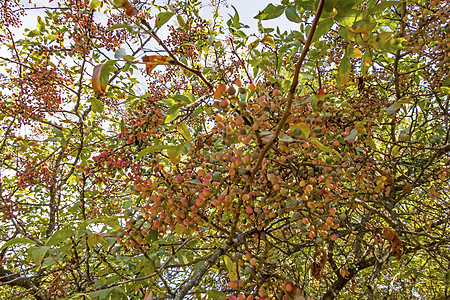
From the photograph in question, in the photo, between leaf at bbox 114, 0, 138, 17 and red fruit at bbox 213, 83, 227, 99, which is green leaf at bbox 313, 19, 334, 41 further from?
leaf at bbox 114, 0, 138, 17

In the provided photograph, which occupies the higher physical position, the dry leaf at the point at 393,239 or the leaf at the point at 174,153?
the leaf at the point at 174,153

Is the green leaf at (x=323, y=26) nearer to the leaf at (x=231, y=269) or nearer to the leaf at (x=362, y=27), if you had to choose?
the leaf at (x=362, y=27)

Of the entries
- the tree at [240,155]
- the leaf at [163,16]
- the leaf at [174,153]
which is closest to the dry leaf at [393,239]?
the tree at [240,155]

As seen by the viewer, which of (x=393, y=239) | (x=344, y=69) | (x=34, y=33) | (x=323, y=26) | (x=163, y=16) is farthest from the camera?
(x=34, y=33)

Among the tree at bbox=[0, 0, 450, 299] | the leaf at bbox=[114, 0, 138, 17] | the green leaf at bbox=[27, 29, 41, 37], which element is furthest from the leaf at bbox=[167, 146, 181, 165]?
the green leaf at bbox=[27, 29, 41, 37]

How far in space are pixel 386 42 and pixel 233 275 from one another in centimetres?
111

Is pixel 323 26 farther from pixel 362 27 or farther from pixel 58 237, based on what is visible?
pixel 58 237

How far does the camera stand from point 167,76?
3164 mm

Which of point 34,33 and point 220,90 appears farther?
point 34,33

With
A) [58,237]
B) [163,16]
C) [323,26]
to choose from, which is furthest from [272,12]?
[58,237]

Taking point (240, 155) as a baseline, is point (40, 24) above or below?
above

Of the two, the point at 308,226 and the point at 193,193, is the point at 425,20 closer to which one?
the point at 308,226

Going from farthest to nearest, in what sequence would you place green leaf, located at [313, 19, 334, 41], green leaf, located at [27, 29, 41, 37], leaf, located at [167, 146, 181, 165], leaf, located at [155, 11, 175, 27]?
1. green leaf, located at [27, 29, 41, 37]
2. leaf, located at [167, 146, 181, 165]
3. leaf, located at [155, 11, 175, 27]
4. green leaf, located at [313, 19, 334, 41]

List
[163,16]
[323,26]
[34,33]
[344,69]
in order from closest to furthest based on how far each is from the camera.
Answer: [323,26] < [163,16] < [344,69] < [34,33]
